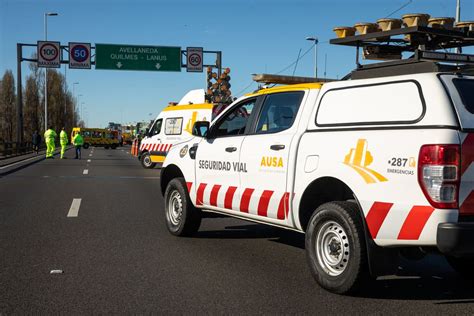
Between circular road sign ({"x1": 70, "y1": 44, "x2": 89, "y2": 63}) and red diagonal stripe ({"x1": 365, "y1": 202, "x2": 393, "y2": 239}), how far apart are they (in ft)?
110

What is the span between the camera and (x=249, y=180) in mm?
6383

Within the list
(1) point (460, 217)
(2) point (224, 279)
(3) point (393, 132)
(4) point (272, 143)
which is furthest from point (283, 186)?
(1) point (460, 217)

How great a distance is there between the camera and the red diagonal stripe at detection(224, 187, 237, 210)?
6.69m

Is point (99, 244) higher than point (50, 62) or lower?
lower

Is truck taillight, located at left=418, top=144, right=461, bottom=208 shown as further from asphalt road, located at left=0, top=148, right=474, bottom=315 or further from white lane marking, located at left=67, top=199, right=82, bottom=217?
white lane marking, located at left=67, top=199, right=82, bottom=217

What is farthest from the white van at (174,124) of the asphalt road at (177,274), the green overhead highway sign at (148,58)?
the green overhead highway sign at (148,58)

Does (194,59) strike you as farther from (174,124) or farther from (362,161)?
(362,161)

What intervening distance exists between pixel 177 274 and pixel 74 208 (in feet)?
18.0

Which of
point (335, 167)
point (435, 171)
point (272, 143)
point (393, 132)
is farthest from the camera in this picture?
point (272, 143)

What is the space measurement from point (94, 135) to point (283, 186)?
59.6 meters

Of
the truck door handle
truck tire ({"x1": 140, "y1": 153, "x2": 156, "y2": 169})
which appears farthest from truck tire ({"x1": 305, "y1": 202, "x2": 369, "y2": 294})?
truck tire ({"x1": 140, "y1": 153, "x2": 156, "y2": 169})

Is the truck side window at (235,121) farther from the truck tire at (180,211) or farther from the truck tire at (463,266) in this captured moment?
the truck tire at (463,266)

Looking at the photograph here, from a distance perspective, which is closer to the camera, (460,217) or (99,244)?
(460,217)

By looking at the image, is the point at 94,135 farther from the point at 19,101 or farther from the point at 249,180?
the point at 249,180
